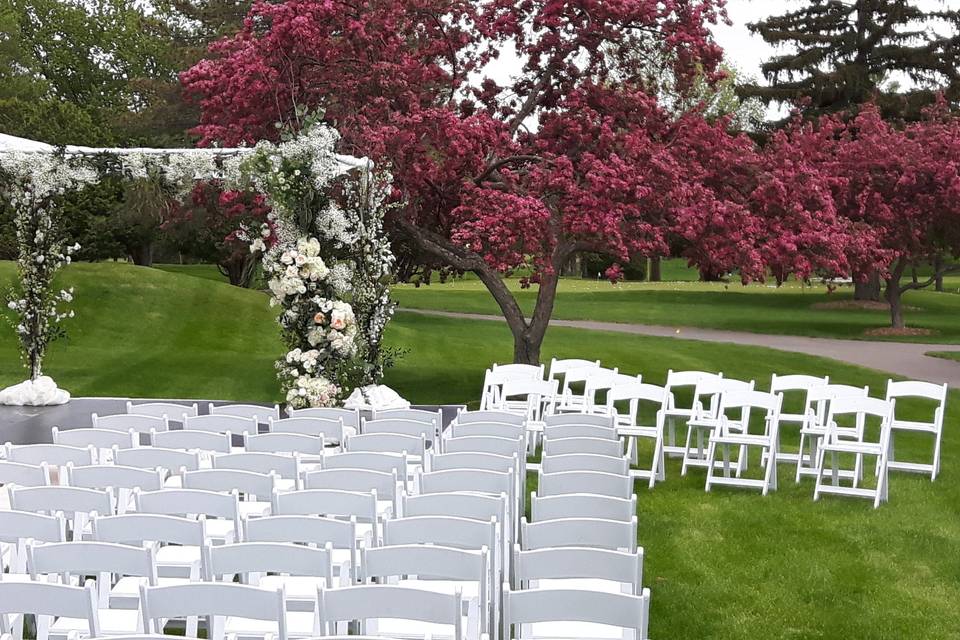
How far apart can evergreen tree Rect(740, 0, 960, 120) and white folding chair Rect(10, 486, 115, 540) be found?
35.6 metres

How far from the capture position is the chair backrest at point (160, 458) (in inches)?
259

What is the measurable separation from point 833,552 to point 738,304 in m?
32.5

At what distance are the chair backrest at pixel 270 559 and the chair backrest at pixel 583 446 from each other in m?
3.00

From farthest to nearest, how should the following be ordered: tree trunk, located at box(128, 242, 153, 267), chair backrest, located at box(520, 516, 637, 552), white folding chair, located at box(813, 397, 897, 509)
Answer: tree trunk, located at box(128, 242, 153, 267)
white folding chair, located at box(813, 397, 897, 509)
chair backrest, located at box(520, 516, 637, 552)

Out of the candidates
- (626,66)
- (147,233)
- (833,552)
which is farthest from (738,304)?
(833,552)

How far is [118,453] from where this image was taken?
6.67 meters

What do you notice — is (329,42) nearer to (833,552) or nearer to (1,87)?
(833,552)

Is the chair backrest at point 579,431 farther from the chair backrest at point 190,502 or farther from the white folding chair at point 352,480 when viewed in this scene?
the chair backrest at point 190,502

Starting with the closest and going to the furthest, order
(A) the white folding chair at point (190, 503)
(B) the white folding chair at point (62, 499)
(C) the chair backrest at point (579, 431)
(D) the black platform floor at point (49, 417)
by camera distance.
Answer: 1. (A) the white folding chair at point (190, 503)
2. (B) the white folding chair at point (62, 499)
3. (C) the chair backrest at point (579, 431)
4. (D) the black platform floor at point (49, 417)

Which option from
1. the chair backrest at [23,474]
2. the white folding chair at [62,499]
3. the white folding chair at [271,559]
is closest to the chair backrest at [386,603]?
the white folding chair at [271,559]

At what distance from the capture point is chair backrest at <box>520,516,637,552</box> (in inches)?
193

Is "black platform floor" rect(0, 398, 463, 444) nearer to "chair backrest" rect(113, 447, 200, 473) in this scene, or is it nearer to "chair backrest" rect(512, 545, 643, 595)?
"chair backrest" rect(113, 447, 200, 473)

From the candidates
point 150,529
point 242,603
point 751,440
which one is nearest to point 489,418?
point 751,440

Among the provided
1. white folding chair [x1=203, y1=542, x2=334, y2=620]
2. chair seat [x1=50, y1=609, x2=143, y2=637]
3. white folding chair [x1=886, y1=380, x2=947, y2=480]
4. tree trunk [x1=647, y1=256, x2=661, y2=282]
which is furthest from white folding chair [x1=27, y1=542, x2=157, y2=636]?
tree trunk [x1=647, y1=256, x2=661, y2=282]
